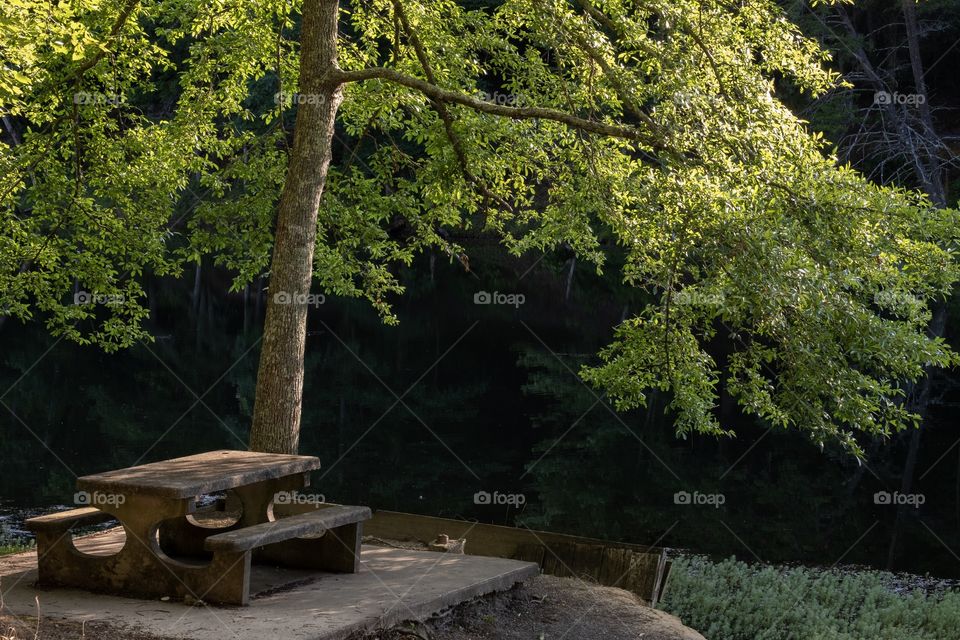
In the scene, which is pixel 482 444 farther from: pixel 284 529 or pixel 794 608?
pixel 284 529

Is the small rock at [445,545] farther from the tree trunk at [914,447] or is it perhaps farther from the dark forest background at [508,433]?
the tree trunk at [914,447]

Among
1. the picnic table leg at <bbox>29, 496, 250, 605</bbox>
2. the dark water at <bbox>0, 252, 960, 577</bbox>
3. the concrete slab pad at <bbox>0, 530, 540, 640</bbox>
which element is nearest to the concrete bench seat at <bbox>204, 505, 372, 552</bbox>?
the picnic table leg at <bbox>29, 496, 250, 605</bbox>

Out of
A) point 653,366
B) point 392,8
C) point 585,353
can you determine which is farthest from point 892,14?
point 653,366

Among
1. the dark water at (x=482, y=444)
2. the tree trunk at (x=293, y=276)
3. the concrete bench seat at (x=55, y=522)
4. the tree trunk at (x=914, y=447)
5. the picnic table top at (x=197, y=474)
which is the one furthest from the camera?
the dark water at (x=482, y=444)

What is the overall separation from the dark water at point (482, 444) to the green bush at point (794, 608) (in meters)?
3.18

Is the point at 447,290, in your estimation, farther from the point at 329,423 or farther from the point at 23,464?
the point at 23,464

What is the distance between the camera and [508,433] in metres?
22.2

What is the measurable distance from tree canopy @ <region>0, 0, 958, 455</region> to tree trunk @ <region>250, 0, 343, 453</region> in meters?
0.45

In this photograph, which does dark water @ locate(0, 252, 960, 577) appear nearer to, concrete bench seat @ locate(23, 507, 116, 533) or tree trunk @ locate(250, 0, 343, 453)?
tree trunk @ locate(250, 0, 343, 453)

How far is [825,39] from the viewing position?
105 feet

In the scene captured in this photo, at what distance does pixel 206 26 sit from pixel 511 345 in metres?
21.2

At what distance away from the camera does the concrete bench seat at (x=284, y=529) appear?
6.19m

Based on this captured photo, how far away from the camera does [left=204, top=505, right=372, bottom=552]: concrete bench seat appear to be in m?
6.19

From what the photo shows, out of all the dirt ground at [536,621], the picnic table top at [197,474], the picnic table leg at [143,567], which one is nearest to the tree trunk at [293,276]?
the picnic table top at [197,474]
